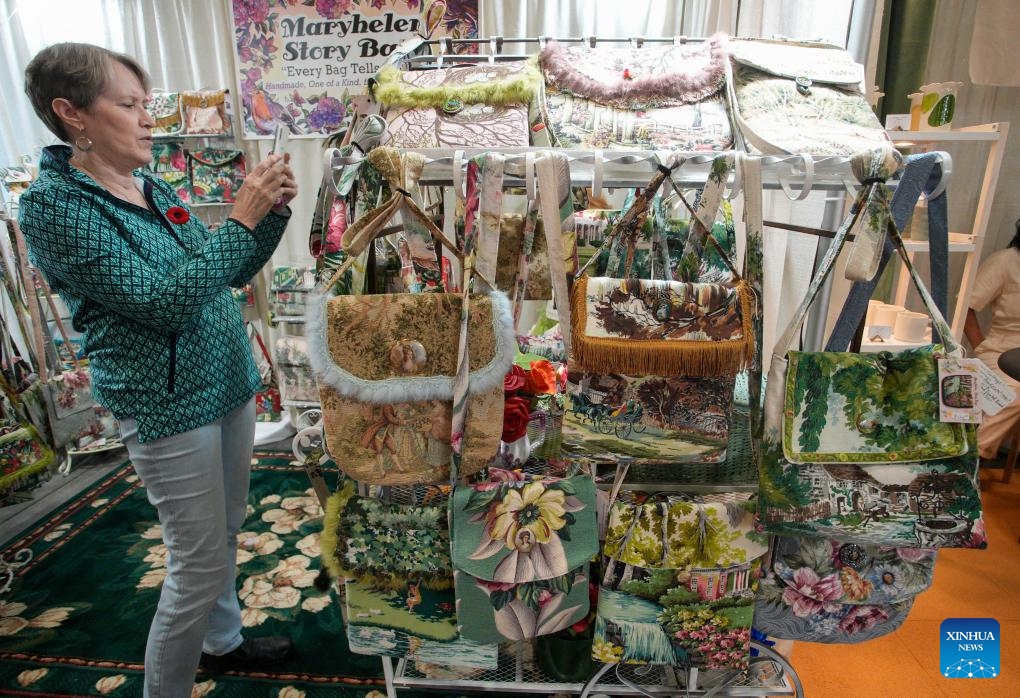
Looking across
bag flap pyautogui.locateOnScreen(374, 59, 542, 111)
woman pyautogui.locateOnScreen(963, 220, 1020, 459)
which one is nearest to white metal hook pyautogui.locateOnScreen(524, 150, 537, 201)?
bag flap pyautogui.locateOnScreen(374, 59, 542, 111)

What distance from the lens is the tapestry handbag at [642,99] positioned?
50.4 inches

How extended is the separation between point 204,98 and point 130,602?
100 inches

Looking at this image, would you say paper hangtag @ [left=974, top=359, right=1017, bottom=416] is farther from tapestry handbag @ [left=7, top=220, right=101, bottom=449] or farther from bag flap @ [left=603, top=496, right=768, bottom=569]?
tapestry handbag @ [left=7, top=220, right=101, bottom=449]

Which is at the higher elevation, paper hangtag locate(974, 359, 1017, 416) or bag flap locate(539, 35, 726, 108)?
bag flap locate(539, 35, 726, 108)

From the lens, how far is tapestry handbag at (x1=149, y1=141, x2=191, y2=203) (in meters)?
3.27

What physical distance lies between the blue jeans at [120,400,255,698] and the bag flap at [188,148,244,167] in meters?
2.42

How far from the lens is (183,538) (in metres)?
1.32

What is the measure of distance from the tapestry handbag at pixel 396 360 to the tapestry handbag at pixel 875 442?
49 cm

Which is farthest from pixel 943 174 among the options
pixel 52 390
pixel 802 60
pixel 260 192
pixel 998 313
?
pixel 52 390

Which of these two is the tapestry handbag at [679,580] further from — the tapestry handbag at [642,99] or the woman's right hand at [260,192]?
the woman's right hand at [260,192]

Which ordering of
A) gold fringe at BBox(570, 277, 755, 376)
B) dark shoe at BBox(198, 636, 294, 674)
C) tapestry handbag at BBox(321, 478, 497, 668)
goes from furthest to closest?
dark shoe at BBox(198, 636, 294, 674) < tapestry handbag at BBox(321, 478, 497, 668) < gold fringe at BBox(570, 277, 755, 376)

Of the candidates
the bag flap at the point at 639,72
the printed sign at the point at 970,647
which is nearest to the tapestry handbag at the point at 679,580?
the printed sign at the point at 970,647

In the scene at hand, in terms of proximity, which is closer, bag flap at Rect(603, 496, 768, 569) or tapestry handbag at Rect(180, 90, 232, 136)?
bag flap at Rect(603, 496, 768, 569)

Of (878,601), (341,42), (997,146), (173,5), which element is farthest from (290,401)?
(997,146)
